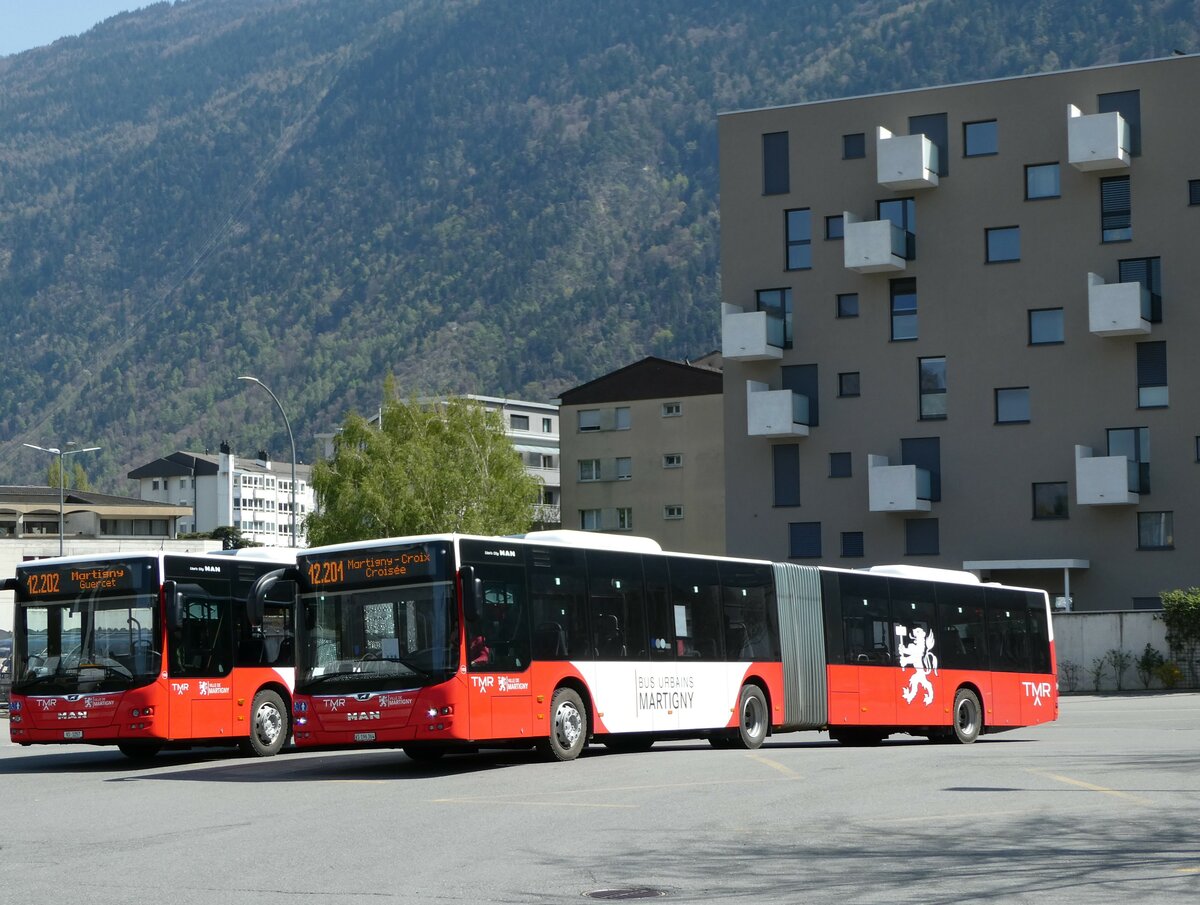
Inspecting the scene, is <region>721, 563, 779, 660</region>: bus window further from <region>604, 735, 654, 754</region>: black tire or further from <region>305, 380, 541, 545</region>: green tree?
<region>305, 380, 541, 545</region>: green tree

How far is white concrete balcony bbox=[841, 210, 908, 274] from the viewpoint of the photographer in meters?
59.2

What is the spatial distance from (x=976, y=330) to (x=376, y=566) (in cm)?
4104

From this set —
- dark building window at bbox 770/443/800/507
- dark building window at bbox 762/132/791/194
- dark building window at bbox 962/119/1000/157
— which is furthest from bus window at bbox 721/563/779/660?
dark building window at bbox 762/132/791/194

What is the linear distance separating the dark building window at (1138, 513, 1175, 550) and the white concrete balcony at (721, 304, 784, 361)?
1300cm

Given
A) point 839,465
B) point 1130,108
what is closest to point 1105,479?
point 839,465

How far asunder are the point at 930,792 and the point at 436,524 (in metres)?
59.1

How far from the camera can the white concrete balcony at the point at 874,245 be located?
194 feet

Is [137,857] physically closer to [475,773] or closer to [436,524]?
[475,773]

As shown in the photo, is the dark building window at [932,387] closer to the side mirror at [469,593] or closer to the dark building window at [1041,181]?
the dark building window at [1041,181]

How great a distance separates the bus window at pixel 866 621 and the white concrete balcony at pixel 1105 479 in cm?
2943

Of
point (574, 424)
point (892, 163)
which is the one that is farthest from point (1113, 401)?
point (574, 424)

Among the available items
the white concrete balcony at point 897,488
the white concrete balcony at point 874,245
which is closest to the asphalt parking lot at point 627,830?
the white concrete balcony at point 897,488

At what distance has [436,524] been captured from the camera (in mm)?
75250

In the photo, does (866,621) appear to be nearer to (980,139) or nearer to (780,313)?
(980,139)
